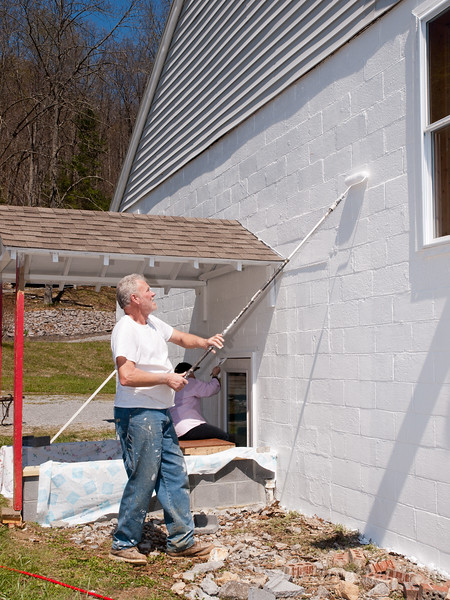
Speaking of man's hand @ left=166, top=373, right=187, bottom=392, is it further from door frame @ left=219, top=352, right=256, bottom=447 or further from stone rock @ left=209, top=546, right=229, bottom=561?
door frame @ left=219, top=352, right=256, bottom=447

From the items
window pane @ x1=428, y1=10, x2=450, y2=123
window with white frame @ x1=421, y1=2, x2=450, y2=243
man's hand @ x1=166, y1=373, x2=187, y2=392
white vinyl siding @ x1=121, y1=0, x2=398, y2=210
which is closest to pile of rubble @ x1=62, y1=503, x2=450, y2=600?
man's hand @ x1=166, y1=373, x2=187, y2=392

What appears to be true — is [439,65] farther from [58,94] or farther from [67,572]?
[58,94]

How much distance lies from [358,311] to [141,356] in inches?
67.8

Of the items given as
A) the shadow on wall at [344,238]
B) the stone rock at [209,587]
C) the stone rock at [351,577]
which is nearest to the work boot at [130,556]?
the stone rock at [209,587]

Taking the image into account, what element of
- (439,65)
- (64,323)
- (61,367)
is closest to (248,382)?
(439,65)

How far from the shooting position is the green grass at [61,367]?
1898 centimetres

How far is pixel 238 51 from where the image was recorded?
777 centimetres

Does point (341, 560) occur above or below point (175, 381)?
below

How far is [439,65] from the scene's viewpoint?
455 cm

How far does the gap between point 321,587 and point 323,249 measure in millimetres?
A: 2777

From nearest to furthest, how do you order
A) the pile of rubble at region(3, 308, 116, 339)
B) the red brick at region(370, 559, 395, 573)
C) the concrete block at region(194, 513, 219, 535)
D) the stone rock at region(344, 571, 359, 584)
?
the stone rock at region(344, 571, 359, 584) < the red brick at region(370, 559, 395, 573) < the concrete block at region(194, 513, 219, 535) < the pile of rubble at region(3, 308, 116, 339)

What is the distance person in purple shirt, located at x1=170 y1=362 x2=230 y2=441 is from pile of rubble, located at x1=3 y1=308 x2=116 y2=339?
2016 cm

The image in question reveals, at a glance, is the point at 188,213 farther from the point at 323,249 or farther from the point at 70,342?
the point at 70,342

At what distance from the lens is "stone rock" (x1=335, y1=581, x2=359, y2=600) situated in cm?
393
